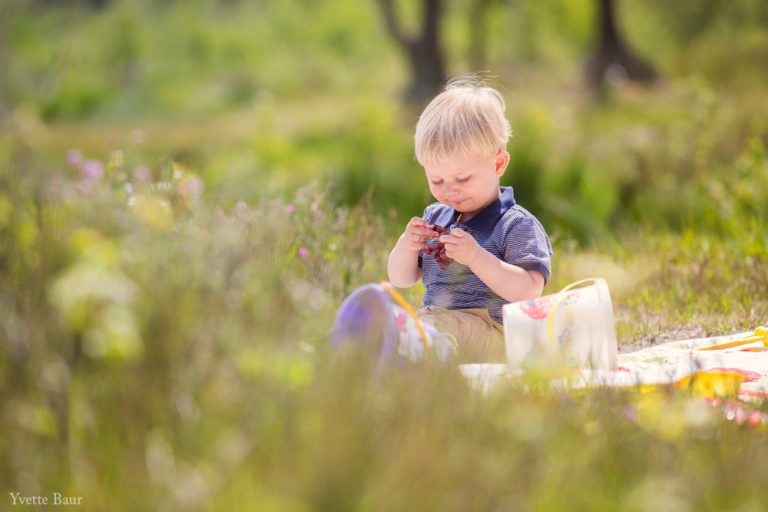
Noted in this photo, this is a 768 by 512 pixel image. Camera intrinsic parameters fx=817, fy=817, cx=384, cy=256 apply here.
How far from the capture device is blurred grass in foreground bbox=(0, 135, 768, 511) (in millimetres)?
1624

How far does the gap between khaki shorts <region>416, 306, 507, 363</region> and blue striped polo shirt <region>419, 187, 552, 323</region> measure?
0.06 metres

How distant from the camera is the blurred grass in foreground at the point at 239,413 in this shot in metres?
1.62

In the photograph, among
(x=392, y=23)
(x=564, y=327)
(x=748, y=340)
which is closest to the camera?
(x=564, y=327)

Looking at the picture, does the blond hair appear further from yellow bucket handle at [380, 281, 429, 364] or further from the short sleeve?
yellow bucket handle at [380, 281, 429, 364]

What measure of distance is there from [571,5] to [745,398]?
24.7 meters

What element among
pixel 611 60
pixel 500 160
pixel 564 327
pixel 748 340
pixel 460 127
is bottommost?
pixel 748 340

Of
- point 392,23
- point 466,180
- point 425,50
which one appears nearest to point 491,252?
point 466,180

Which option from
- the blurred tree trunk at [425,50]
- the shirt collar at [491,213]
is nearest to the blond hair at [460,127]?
the shirt collar at [491,213]

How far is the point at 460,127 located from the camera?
10.7ft

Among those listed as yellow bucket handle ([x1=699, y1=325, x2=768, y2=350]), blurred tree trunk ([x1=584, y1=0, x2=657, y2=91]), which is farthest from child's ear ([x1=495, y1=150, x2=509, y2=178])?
blurred tree trunk ([x1=584, y1=0, x2=657, y2=91])

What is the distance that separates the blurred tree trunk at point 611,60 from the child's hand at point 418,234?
12612 millimetres

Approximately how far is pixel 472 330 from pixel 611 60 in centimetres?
1362

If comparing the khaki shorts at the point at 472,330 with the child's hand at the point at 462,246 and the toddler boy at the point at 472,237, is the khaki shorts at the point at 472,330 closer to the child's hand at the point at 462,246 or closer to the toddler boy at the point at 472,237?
the toddler boy at the point at 472,237

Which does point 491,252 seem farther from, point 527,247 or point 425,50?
point 425,50
